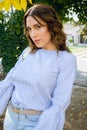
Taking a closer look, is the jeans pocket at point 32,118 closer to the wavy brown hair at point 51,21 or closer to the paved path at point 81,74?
the wavy brown hair at point 51,21

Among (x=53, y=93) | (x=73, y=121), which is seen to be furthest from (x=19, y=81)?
(x=73, y=121)

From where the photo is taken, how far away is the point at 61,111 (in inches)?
81.8

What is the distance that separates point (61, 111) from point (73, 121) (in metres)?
4.15

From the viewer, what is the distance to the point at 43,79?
214cm

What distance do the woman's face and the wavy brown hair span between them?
26 mm

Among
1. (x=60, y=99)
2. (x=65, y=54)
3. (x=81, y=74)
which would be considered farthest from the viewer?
(x=81, y=74)

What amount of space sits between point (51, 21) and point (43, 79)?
1.39 feet

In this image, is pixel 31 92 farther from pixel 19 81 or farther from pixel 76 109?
pixel 76 109

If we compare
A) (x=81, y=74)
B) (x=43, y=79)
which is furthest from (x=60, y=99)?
(x=81, y=74)

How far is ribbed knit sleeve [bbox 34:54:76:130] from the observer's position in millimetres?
2062

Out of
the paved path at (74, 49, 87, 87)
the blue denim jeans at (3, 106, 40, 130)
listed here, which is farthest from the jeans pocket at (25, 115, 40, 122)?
the paved path at (74, 49, 87, 87)

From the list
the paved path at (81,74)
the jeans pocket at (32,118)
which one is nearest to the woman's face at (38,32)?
the jeans pocket at (32,118)

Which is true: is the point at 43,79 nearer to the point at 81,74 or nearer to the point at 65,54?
the point at 65,54

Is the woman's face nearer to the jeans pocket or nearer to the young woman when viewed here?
the young woman
